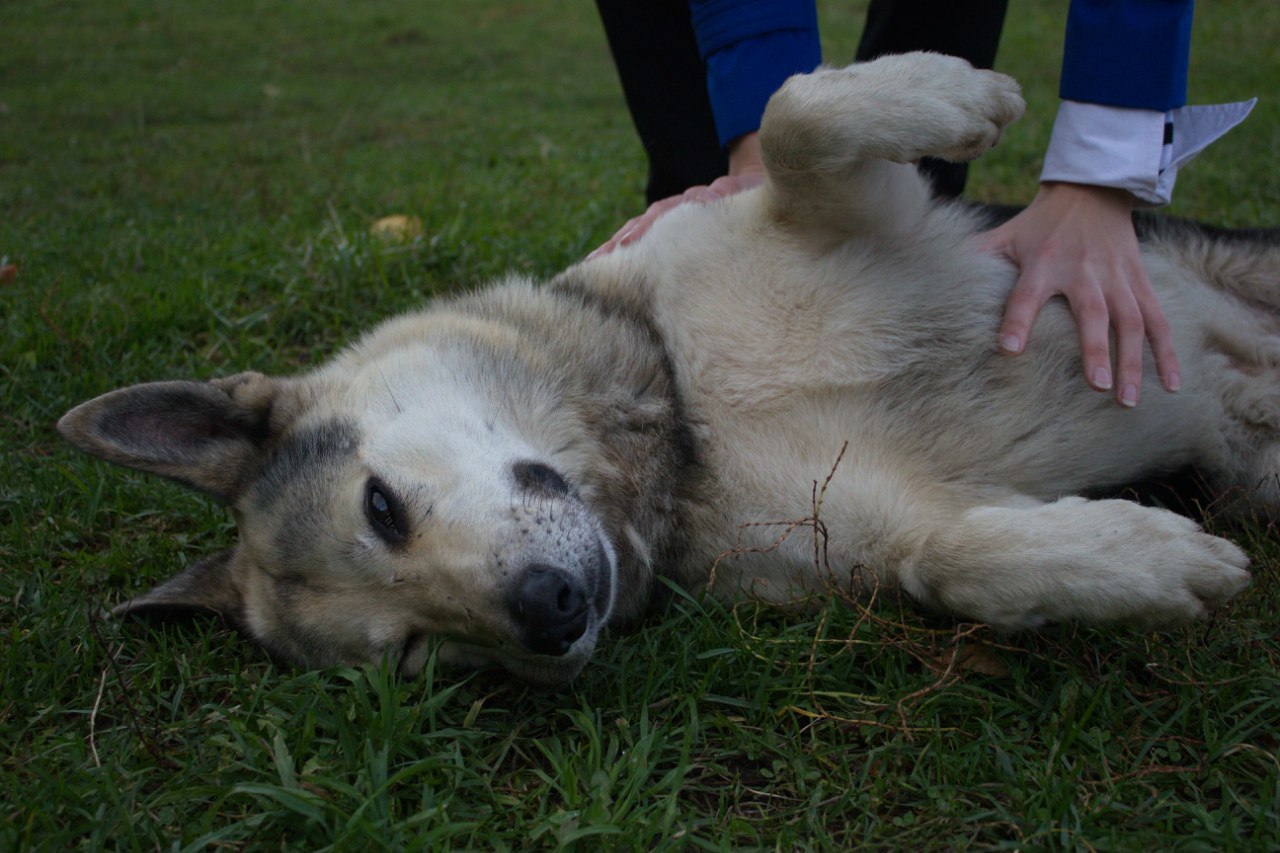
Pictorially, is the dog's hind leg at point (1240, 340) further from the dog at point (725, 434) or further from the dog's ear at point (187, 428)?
the dog's ear at point (187, 428)

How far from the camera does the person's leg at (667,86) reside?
4.08 m

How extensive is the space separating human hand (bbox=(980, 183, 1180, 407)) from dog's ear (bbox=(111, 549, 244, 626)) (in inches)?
85.9

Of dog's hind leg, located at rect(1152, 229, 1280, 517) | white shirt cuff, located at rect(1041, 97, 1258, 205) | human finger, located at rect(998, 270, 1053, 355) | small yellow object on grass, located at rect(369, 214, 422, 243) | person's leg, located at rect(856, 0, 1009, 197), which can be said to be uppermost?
person's leg, located at rect(856, 0, 1009, 197)

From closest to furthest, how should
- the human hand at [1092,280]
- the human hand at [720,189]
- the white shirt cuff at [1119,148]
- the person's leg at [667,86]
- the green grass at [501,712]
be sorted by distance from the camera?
the green grass at [501,712] < the human hand at [1092,280] < the white shirt cuff at [1119,148] < the human hand at [720,189] < the person's leg at [667,86]

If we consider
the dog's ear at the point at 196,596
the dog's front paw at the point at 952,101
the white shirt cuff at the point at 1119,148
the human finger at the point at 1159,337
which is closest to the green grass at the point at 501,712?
the dog's ear at the point at 196,596

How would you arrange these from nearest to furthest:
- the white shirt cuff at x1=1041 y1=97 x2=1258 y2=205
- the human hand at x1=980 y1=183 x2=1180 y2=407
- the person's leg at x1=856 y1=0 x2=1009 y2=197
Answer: the human hand at x1=980 y1=183 x2=1180 y2=407
the white shirt cuff at x1=1041 y1=97 x2=1258 y2=205
the person's leg at x1=856 y1=0 x2=1009 y2=197

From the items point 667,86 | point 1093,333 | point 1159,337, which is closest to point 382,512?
point 1093,333

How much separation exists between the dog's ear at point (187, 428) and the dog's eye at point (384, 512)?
1.53ft

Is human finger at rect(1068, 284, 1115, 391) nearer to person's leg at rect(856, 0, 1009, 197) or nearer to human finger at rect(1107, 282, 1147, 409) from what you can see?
human finger at rect(1107, 282, 1147, 409)

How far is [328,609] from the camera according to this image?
239cm

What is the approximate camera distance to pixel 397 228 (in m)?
5.00

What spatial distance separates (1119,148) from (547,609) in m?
2.05

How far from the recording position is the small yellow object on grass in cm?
480

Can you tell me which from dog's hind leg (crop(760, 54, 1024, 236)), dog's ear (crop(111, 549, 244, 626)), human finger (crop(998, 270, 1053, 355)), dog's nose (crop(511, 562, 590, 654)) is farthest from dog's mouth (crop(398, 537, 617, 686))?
human finger (crop(998, 270, 1053, 355))
